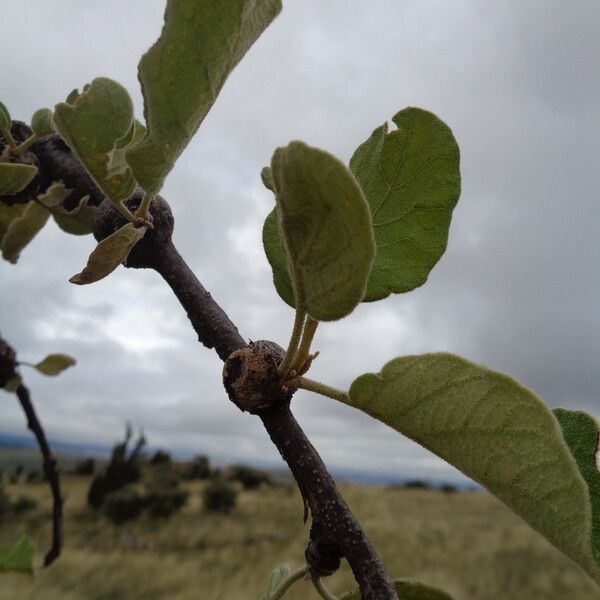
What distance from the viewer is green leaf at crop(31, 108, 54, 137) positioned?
0.80 metres

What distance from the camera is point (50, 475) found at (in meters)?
1.22

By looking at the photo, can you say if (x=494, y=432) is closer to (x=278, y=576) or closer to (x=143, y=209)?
(x=143, y=209)

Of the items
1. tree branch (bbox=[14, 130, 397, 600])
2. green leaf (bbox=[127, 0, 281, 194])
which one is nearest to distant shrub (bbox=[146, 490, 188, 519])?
tree branch (bbox=[14, 130, 397, 600])

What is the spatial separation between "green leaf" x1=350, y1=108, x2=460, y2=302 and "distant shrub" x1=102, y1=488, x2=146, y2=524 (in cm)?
1518

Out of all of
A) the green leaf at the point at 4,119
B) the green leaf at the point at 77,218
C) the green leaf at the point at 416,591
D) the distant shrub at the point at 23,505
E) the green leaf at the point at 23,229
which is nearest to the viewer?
the green leaf at the point at 416,591

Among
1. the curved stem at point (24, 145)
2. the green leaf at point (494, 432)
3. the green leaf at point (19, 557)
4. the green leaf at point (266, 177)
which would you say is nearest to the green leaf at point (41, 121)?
the curved stem at point (24, 145)

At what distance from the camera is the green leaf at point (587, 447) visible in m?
0.47

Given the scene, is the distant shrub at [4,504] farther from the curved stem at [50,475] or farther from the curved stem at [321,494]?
the curved stem at [321,494]

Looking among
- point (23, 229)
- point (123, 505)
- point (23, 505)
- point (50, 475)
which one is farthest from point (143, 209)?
point (23, 505)

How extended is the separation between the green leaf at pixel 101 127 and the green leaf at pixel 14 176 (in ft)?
0.66

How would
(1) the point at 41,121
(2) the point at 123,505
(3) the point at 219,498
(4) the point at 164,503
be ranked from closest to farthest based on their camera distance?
(1) the point at 41,121
(2) the point at 123,505
(4) the point at 164,503
(3) the point at 219,498

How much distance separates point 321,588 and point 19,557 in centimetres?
79

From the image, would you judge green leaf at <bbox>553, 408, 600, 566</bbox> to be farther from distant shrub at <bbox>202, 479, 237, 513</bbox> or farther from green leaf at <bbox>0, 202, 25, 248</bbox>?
distant shrub at <bbox>202, 479, 237, 513</bbox>

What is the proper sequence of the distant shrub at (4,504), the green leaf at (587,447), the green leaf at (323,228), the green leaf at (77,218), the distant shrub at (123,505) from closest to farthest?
the green leaf at (323,228), the green leaf at (587,447), the green leaf at (77,218), the distant shrub at (4,504), the distant shrub at (123,505)
